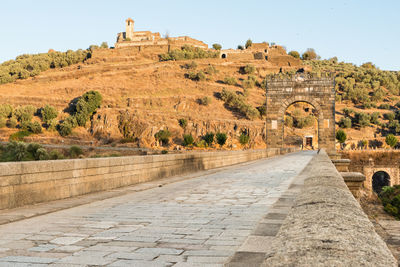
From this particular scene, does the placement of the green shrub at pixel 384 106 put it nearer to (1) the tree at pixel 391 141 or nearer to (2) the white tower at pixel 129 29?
(1) the tree at pixel 391 141

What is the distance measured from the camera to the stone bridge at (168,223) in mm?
1964

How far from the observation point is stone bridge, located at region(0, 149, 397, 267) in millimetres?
1964

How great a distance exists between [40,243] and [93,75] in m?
90.3

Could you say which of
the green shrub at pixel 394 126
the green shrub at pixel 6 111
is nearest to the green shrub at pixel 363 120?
the green shrub at pixel 394 126

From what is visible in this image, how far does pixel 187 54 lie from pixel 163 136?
167ft

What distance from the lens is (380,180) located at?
59656mm

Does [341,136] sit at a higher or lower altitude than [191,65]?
lower

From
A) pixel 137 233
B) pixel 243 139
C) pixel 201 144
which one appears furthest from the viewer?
pixel 243 139

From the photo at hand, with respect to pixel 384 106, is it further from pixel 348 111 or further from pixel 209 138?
pixel 209 138

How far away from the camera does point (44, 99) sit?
74.4 m

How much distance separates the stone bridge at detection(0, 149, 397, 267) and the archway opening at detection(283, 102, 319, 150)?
5784 cm

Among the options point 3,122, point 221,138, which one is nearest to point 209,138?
point 221,138

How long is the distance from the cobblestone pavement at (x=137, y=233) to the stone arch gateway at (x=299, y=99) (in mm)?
33649

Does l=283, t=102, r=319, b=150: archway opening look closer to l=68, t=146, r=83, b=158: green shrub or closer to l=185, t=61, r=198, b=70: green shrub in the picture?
l=185, t=61, r=198, b=70: green shrub
